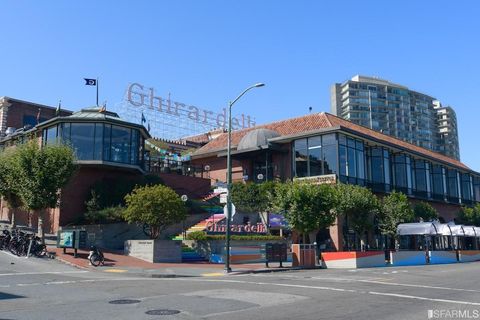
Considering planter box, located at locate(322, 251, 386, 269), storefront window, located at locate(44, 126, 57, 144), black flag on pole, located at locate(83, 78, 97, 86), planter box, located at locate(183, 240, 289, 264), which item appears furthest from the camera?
black flag on pole, located at locate(83, 78, 97, 86)

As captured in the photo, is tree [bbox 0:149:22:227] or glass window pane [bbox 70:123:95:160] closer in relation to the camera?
tree [bbox 0:149:22:227]

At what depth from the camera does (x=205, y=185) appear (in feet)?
156

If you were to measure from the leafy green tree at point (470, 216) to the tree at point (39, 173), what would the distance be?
4802 cm

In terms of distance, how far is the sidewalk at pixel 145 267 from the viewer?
22734mm

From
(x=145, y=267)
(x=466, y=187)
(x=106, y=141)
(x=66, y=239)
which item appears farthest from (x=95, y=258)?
(x=466, y=187)

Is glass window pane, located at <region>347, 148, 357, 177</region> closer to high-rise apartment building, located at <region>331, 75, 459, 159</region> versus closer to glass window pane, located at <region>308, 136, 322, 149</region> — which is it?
glass window pane, located at <region>308, 136, 322, 149</region>

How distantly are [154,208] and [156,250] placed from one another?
2.47 metres

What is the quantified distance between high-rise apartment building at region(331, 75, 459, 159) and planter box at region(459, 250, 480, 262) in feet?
338

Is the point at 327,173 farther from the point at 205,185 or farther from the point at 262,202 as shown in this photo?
the point at 205,185

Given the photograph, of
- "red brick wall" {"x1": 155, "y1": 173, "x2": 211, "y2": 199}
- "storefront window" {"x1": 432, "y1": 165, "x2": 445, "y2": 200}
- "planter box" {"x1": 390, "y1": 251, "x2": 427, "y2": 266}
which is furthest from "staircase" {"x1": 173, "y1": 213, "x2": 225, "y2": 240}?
"storefront window" {"x1": 432, "y1": 165, "x2": 445, "y2": 200}

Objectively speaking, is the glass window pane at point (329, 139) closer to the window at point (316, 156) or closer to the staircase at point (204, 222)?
the window at point (316, 156)

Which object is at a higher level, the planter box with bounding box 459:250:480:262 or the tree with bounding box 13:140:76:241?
the tree with bounding box 13:140:76:241

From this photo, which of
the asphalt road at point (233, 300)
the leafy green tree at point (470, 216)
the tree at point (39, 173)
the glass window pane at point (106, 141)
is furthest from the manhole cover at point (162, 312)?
the leafy green tree at point (470, 216)

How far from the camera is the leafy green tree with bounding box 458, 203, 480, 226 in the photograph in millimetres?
57938
